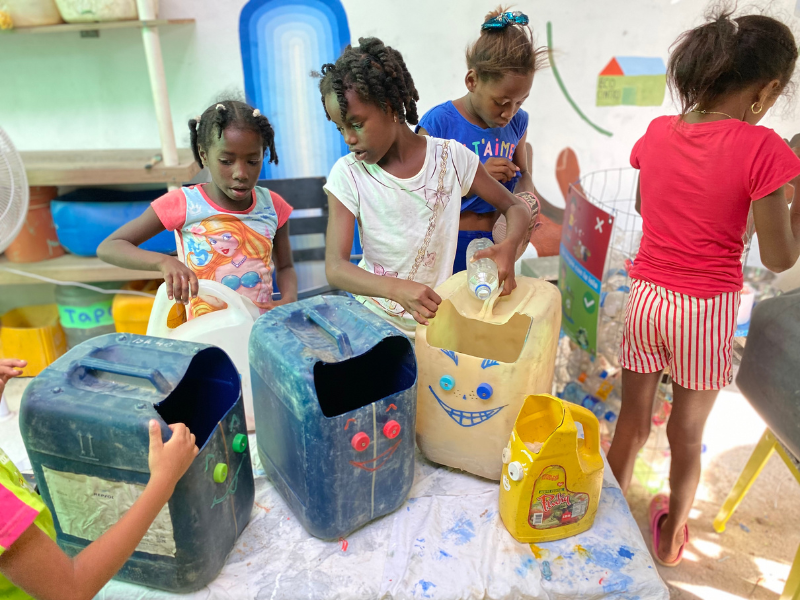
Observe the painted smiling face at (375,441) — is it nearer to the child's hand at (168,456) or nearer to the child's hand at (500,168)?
the child's hand at (168,456)

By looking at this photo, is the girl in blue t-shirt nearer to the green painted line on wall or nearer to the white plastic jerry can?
the white plastic jerry can

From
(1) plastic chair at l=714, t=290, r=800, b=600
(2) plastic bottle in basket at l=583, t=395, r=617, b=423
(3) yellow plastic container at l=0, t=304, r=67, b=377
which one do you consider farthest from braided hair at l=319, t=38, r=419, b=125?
(3) yellow plastic container at l=0, t=304, r=67, b=377

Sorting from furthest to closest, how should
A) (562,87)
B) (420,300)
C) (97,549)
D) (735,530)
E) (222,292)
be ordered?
(562,87) < (735,530) < (222,292) < (420,300) < (97,549)

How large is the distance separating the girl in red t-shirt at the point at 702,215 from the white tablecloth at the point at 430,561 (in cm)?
43

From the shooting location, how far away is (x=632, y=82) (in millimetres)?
2857

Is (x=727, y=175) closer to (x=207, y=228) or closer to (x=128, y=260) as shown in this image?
(x=207, y=228)

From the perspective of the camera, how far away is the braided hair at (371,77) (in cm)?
124

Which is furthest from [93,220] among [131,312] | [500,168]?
[500,168]

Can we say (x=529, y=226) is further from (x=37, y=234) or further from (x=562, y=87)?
(x=37, y=234)

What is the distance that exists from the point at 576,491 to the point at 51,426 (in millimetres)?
948

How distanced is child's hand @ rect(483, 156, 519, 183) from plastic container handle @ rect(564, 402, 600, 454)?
75 cm

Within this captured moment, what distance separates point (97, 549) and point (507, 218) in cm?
114

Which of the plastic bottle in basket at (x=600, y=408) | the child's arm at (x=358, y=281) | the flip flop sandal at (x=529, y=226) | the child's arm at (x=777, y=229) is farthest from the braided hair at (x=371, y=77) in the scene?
the plastic bottle in basket at (x=600, y=408)

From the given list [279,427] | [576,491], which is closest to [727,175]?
[576,491]
